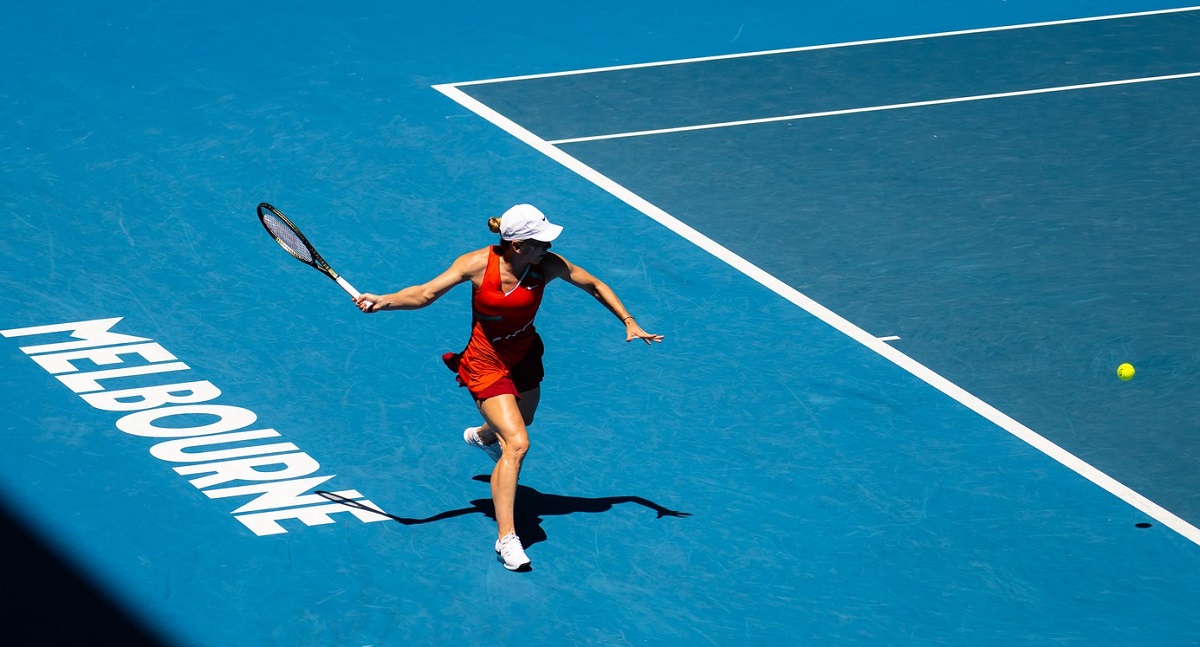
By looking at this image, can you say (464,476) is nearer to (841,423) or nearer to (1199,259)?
(841,423)

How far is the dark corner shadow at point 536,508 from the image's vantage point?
9797mm

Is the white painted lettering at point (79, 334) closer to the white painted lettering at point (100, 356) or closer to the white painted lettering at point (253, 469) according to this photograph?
the white painted lettering at point (100, 356)

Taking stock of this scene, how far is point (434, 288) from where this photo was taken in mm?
9203

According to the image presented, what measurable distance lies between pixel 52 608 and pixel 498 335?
260 centimetres

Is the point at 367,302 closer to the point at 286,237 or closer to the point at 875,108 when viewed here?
the point at 286,237

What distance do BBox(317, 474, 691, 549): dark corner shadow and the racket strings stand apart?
1.35 meters

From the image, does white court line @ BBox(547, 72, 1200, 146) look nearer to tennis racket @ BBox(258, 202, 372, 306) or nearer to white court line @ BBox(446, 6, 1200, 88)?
white court line @ BBox(446, 6, 1200, 88)

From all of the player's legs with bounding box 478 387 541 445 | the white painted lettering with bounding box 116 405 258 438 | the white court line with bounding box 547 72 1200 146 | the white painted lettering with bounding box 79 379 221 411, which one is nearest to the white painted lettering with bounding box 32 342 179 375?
the white painted lettering with bounding box 79 379 221 411

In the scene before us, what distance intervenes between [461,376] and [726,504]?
5.50 ft

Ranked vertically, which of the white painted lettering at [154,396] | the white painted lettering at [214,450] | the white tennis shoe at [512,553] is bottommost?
the white tennis shoe at [512,553]

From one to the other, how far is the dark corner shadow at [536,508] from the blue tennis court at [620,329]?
1.4 inches

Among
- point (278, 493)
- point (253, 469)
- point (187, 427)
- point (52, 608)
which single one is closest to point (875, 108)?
point (187, 427)

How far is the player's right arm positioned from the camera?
9.05 metres

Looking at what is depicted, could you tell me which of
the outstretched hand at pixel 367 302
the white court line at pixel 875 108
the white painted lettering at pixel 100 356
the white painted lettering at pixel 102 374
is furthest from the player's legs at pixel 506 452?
the white court line at pixel 875 108
